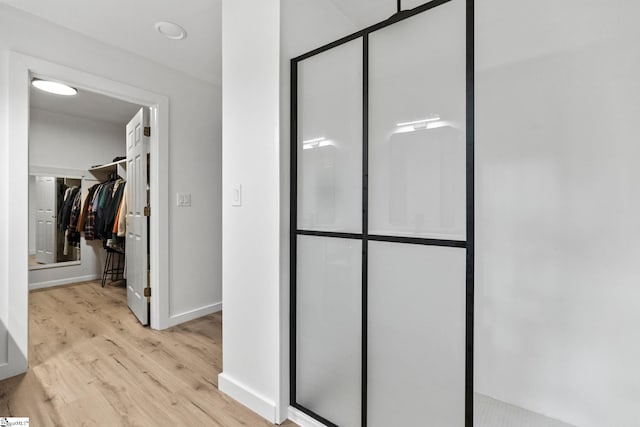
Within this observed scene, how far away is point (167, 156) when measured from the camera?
9.43 ft

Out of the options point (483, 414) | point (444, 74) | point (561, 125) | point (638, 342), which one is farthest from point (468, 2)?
point (483, 414)

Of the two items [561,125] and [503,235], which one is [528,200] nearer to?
[503,235]

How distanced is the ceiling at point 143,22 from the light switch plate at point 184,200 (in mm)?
1165

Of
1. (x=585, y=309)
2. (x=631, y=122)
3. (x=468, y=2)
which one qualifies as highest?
(x=468, y=2)

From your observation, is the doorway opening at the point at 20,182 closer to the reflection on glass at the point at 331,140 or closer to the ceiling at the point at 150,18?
the ceiling at the point at 150,18

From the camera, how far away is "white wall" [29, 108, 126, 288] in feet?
13.8

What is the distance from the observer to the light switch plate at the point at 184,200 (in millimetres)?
2992

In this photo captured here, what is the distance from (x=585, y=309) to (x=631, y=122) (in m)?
0.90

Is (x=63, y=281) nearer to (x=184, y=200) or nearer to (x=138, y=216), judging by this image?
(x=138, y=216)

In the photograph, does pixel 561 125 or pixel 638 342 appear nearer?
pixel 638 342

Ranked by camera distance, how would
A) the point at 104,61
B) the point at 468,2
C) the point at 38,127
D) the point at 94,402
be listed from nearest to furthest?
the point at 468,2 < the point at 94,402 < the point at 104,61 < the point at 38,127

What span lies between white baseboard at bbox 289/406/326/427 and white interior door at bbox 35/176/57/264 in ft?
14.5

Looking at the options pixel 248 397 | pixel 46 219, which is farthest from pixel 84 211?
pixel 248 397

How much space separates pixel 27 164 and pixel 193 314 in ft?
5.76
